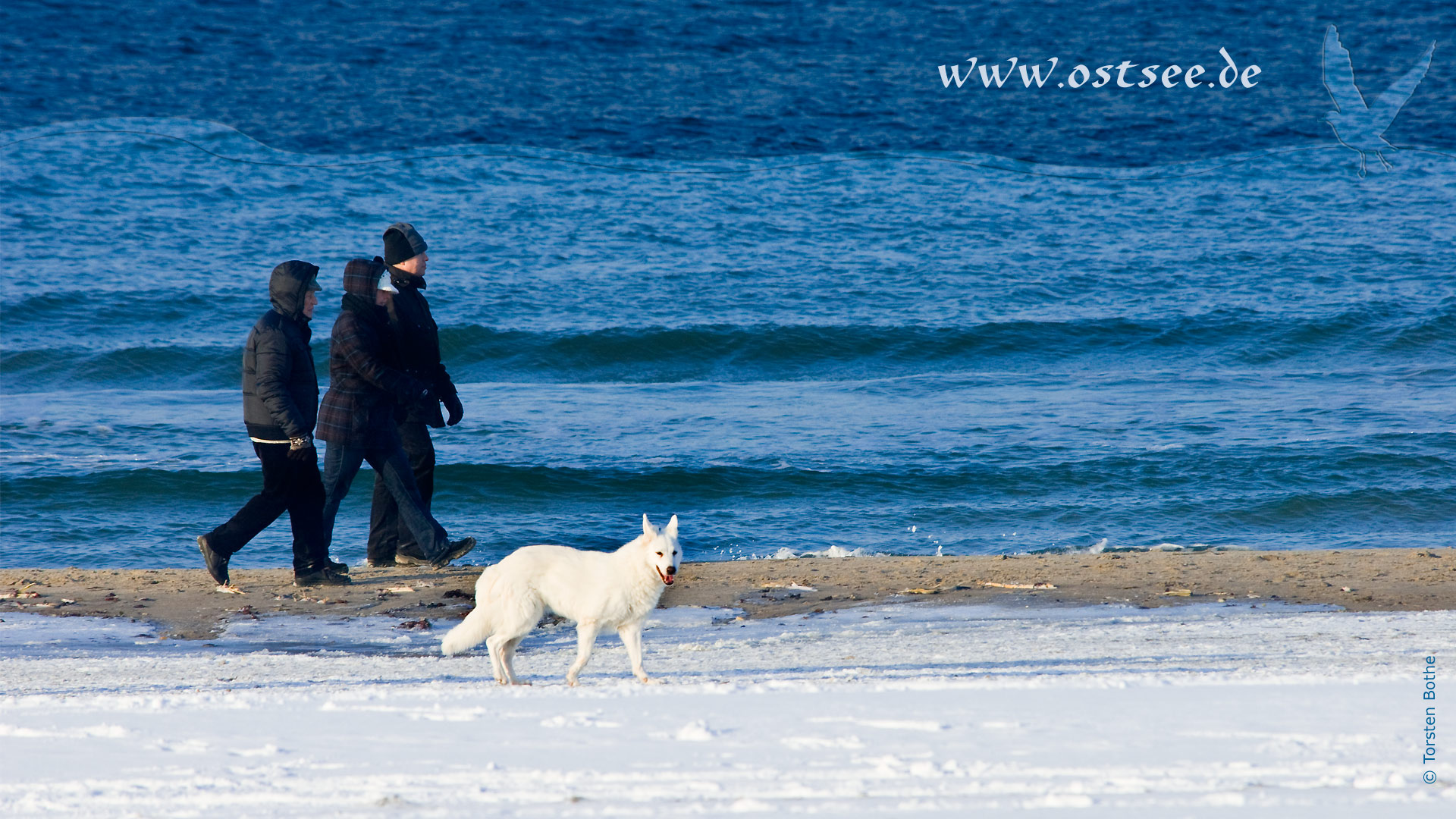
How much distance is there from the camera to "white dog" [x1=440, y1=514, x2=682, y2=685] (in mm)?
4410

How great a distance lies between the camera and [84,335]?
17891mm

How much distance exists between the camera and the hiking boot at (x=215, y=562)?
22.2 ft

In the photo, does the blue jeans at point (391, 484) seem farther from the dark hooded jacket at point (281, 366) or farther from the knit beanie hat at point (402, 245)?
the knit beanie hat at point (402, 245)

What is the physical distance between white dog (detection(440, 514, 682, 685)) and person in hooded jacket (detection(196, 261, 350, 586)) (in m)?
2.37

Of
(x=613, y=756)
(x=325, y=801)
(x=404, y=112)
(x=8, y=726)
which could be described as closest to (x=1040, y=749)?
(x=613, y=756)

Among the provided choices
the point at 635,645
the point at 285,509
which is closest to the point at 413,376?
the point at 285,509

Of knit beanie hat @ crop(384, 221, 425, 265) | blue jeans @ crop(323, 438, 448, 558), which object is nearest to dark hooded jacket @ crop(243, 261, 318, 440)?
blue jeans @ crop(323, 438, 448, 558)

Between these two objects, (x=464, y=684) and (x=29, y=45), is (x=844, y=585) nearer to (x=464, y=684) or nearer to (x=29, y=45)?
(x=464, y=684)

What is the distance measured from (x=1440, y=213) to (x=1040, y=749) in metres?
23.3

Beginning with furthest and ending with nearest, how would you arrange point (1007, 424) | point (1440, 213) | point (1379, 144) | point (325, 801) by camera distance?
point (1379, 144) → point (1440, 213) → point (1007, 424) → point (325, 801)

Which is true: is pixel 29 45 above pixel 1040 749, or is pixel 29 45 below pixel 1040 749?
above

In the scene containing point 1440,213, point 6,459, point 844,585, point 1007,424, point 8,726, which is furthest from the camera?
point 1440,213

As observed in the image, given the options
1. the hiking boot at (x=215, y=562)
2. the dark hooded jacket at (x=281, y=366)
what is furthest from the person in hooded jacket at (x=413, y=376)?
the hiking boot at (x=215, y=562)

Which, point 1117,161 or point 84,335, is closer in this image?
point 84,335
